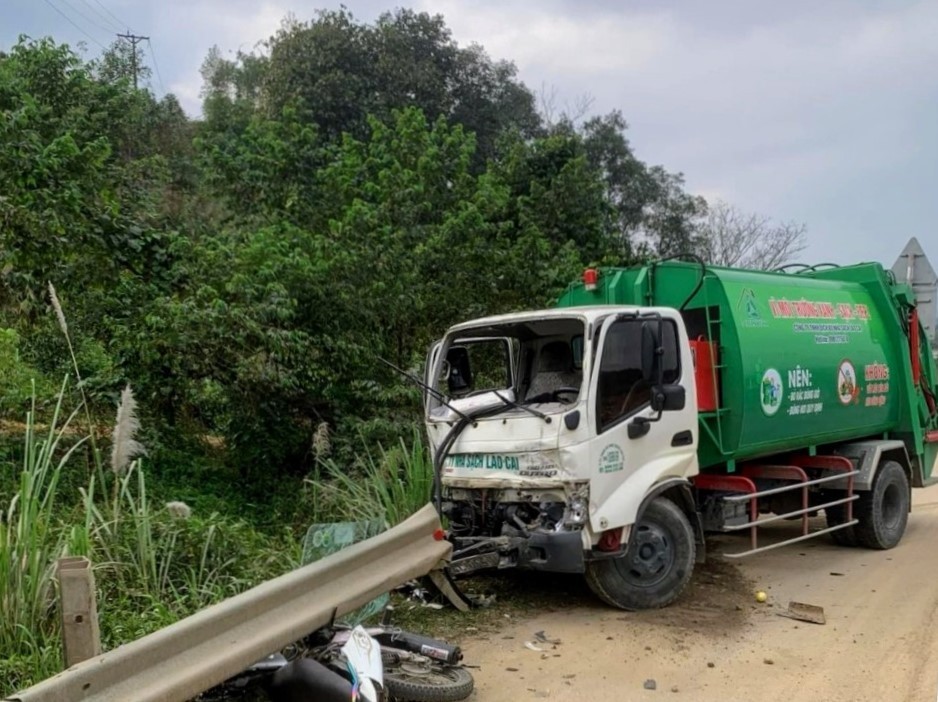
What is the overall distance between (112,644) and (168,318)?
181 inches

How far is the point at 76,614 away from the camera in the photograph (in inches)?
129

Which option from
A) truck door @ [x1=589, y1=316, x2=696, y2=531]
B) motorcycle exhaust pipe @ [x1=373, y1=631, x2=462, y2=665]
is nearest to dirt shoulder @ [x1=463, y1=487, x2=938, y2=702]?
motorcycle exhaust pipe @ [x1=373, y1=631, x2=462, y2=665]

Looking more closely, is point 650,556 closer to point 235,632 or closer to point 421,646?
point 421,646

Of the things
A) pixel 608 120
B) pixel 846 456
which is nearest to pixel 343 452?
pixel 846 456

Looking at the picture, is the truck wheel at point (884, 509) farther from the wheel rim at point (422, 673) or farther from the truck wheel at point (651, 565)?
the wheel rim at point (422, 673)

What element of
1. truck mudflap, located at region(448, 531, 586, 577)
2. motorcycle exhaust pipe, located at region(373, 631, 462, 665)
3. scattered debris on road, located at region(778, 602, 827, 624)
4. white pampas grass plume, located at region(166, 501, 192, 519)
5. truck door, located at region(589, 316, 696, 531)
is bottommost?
scattered debris on road, located at region(778, 602, 827, 624)

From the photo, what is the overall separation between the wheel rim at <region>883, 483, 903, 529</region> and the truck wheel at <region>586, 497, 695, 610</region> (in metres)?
3.75

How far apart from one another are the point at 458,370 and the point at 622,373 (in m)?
1.57

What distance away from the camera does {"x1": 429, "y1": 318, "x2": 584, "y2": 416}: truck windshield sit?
21.6 ft

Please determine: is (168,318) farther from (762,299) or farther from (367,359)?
(762,299)

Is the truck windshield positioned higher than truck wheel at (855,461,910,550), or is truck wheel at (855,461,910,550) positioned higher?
the truck windshield

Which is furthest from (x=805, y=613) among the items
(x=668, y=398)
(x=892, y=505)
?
(x=892, y=505)

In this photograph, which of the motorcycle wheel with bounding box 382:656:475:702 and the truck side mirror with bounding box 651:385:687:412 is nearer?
the motorcycle wheel with bounding box 382:656:475:702

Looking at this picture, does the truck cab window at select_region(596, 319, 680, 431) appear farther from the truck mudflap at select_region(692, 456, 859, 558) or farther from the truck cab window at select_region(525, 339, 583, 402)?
the truck mudflap at select_region(692, 456, 859, 558)
